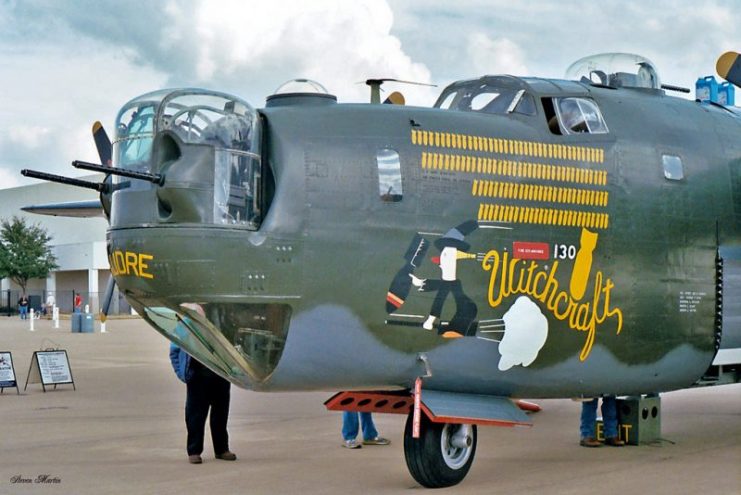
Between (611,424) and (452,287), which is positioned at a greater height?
(452,287)

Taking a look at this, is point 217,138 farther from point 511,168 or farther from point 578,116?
point 578,116

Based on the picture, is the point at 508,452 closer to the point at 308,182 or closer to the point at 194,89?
the point at 308,182

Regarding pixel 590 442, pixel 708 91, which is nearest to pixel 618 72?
pixel 708 91

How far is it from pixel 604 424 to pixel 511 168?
15.2 ft

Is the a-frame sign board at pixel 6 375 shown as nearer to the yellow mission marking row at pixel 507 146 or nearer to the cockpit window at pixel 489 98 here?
the cockpit window at pixel 489 98

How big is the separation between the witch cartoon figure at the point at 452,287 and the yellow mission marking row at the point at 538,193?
1.41ft

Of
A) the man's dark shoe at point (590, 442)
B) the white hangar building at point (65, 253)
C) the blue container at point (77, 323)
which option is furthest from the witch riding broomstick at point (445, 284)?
the white hangar building at point (65, 253)

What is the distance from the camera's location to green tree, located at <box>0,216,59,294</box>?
8731 cm

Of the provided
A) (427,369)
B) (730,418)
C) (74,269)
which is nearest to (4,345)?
(730,418)

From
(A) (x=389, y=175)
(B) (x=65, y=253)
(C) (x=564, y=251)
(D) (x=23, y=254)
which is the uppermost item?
(B) (x=65, y=253)

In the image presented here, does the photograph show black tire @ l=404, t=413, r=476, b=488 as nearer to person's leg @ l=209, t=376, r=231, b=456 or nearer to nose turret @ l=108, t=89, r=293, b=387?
nose turret @ l=108, t=89, r=293, b=387

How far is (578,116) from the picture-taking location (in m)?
12.5

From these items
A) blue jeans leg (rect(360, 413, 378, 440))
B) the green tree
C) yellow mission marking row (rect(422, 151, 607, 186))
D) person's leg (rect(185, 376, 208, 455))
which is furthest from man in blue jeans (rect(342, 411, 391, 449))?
the green tree

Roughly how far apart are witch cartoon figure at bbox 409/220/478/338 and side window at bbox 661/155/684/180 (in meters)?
3.12
